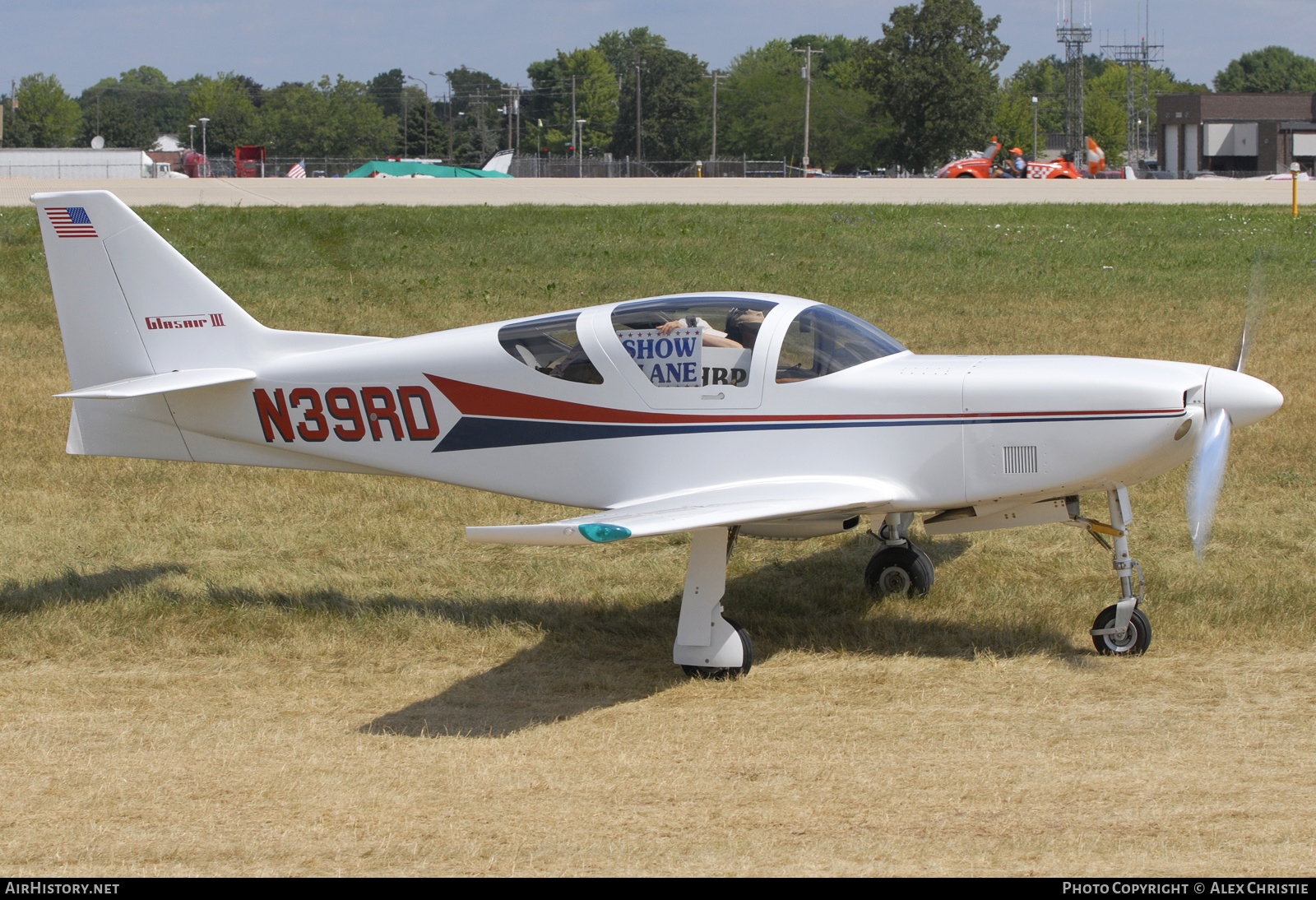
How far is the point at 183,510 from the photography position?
1077cm

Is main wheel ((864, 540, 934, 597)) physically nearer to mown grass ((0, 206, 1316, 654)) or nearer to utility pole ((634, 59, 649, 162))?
mown grass ((0, 206, 1316, 654))

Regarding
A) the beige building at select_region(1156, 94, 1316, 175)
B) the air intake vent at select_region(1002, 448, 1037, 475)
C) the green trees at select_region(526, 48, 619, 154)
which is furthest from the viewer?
the green trees at select_region(526, 48, 619, 154)

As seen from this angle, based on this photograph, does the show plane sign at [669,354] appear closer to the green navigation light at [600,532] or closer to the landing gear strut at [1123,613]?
the green navigation light at [600,532]

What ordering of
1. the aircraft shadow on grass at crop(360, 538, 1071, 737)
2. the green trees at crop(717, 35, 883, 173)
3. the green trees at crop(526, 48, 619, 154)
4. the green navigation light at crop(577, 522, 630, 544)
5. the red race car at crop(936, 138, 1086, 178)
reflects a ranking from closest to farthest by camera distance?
the green navigation light at crop(577, 522, 630, 544) → the aircraft shadow on grass at crop(360, 538, 1071, 737) → the red race car at crop(936, 138, 1086, 178) → the green trees at crop(717, 35, 883, 173) → the green trees at crop(526, 48, 619, 154)

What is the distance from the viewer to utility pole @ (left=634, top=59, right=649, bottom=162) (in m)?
114

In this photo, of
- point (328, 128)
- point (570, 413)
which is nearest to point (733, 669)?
point (570, 413)

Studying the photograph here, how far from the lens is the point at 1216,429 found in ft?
21.2

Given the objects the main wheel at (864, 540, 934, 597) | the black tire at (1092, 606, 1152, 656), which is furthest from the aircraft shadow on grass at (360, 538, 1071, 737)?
the black tire at (1092, 606, 1152, 656)

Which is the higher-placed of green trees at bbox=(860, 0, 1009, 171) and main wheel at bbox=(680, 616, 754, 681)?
green trees at bbox=(860, 0, 1009, 171)

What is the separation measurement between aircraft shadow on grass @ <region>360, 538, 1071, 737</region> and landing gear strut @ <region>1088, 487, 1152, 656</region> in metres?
0.29

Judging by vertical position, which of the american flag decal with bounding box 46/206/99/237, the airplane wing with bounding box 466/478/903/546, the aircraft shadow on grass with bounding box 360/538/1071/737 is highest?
the american flag decal with bounding box 46/206/99/237

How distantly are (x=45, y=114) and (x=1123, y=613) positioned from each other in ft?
513

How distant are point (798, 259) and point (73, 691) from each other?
16426 mm

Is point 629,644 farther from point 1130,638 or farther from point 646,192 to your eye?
point 646,192
